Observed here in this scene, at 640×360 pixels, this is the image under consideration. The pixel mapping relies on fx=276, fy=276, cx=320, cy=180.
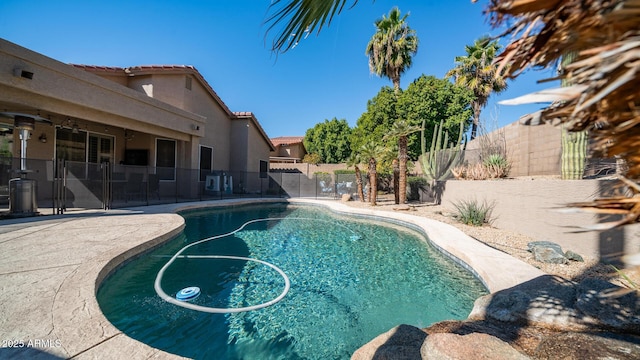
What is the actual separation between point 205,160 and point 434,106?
15995 millimetres

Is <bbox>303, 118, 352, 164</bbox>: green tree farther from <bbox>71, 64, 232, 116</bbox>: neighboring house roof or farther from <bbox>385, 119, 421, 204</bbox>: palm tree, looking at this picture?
<bbox>71, 64, 232, 116</bbox>: neighboring house roof

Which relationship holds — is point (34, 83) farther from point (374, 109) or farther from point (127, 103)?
point (374, 109)

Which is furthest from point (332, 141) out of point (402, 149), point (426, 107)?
point (402, 149)

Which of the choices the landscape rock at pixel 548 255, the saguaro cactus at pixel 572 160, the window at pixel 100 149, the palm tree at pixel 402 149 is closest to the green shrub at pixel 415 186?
the palm tree at pixel 402 149

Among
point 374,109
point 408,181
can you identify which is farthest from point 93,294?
point 374,109

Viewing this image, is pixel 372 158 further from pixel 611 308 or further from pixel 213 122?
pixel 611 308

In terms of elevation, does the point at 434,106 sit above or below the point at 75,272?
above

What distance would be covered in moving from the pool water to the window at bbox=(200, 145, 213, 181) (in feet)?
24.5

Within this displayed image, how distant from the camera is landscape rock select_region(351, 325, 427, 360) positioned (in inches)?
86.2

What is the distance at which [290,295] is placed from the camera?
438cm

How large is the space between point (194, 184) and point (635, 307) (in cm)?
1467

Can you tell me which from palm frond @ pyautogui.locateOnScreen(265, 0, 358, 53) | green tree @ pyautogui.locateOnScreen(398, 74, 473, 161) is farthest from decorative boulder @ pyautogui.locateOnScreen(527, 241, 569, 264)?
green tree @ pyautogui.locateOnScreen(398, 74, 473, 161)

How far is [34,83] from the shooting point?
24.2ft

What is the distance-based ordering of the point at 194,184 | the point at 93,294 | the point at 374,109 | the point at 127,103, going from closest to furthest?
the point at 93,294
the point at 127,103
the point at 194,184
the point at 374,109
